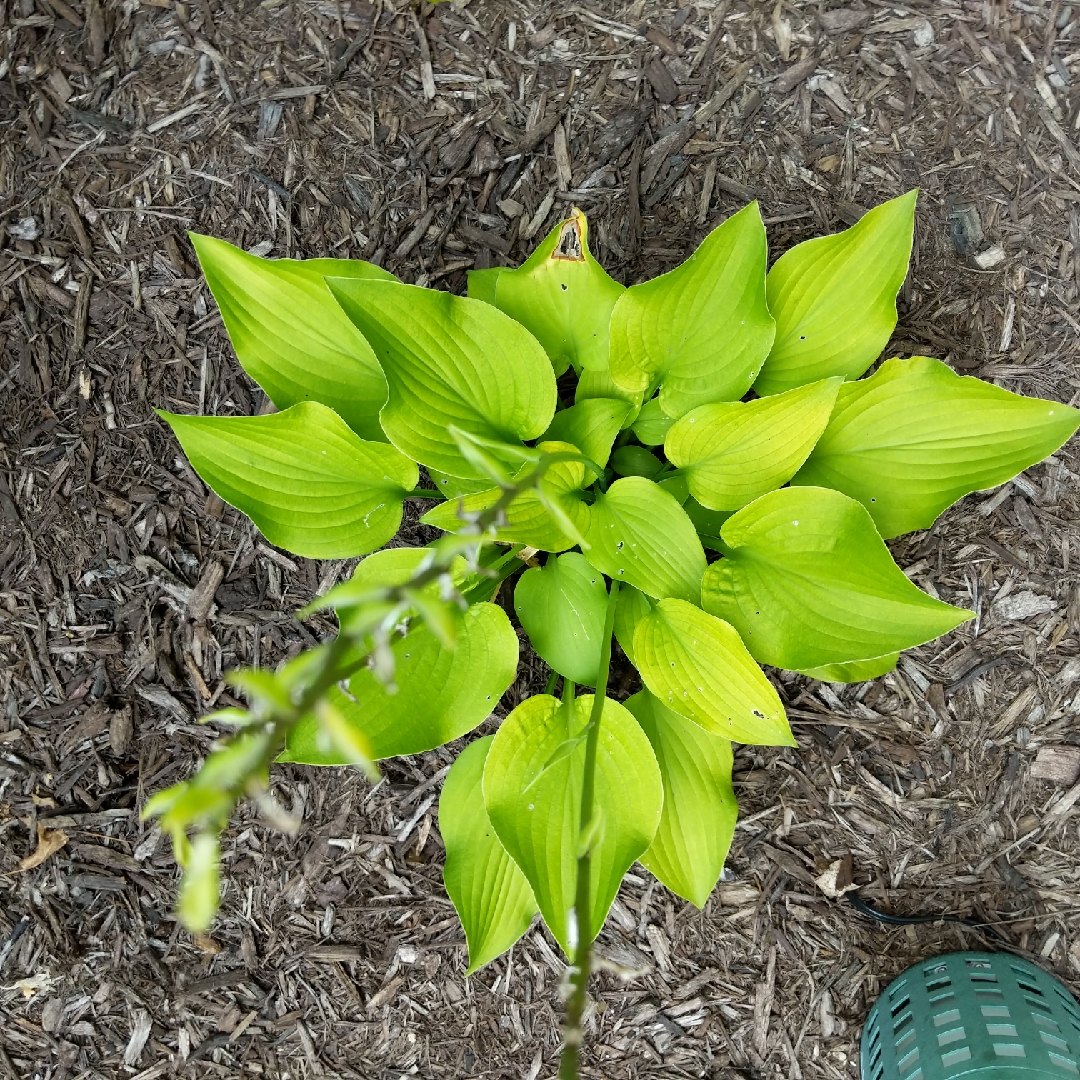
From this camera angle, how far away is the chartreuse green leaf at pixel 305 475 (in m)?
1.41

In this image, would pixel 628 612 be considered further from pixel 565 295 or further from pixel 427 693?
pixel 565 295

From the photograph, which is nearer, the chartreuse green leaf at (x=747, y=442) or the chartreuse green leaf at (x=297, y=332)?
the chartreuse green leaf at (x=747, y=442)

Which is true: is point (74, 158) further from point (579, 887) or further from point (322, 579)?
point (579, 887)

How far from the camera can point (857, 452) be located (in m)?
1.53

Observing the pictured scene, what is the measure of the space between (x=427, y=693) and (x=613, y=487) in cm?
45

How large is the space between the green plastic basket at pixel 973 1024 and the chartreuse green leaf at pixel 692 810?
20.7 inches


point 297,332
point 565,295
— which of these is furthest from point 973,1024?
point 297,332

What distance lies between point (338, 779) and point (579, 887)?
120cm

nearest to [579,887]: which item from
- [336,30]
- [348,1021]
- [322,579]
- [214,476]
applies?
[214,476]

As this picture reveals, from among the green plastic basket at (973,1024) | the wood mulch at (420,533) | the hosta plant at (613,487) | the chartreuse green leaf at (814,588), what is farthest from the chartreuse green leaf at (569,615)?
the green plastic basket at (973,1024)

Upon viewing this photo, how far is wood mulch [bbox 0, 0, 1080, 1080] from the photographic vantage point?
1.82 m

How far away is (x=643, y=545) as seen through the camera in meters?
1.43

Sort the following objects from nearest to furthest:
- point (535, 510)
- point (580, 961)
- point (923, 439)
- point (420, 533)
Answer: point (580, 961) < point (535, 510) < point (923, 439) < point (420, 533)

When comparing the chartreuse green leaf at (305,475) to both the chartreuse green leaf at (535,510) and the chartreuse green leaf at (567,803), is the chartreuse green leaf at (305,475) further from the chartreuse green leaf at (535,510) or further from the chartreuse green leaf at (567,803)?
the chartreuse green leaf at (567,803)
